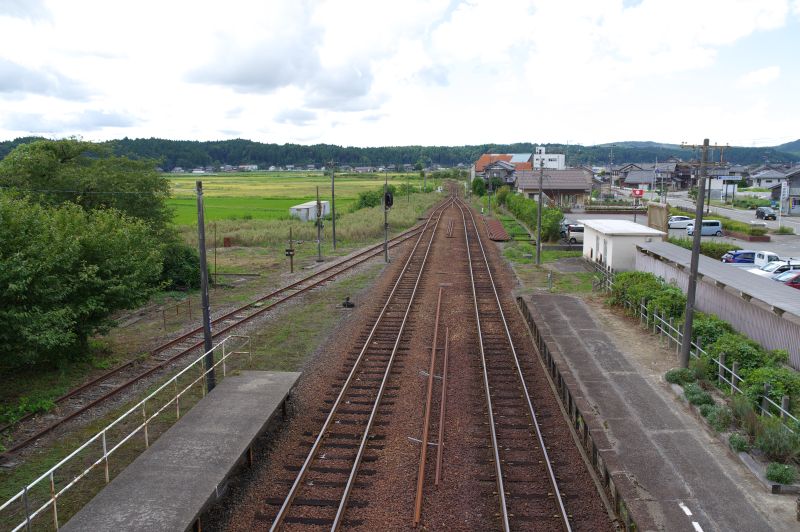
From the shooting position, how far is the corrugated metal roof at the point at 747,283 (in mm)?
16000

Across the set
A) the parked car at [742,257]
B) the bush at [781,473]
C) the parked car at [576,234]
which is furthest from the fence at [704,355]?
the parked car at [576,234]

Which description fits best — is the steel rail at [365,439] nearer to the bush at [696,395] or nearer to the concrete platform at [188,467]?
the concrete platform at [188,467]

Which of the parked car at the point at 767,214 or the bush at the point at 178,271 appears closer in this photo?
the bush at the point at 178,271

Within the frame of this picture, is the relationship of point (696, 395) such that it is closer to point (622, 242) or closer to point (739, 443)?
point (739, 443)

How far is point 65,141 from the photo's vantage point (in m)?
26.8

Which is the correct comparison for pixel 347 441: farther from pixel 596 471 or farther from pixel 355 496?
pixel 596 471

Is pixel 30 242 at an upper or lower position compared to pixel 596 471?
upper

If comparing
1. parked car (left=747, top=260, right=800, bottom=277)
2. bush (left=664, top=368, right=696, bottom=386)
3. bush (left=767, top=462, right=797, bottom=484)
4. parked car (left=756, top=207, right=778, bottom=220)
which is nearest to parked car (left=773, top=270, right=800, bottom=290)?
parked car (left=747, top=260, right=800, bottom=277)

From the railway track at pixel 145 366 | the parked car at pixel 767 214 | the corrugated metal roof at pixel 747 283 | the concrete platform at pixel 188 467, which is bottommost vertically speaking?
the railway track at pixel 145 366

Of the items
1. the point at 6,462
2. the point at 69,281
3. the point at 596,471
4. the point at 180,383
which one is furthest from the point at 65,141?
the point at 596,471

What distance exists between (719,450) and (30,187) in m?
25.0

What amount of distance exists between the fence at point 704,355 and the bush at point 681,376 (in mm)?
660

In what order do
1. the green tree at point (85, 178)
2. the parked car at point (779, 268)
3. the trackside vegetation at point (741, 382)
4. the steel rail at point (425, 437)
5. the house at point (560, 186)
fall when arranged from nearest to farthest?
the steel rail at point (425, 437), the trackside vegetation at point (741, 382), the green tree at point (85, 178), the parked car at point (779, 268), the house at point (560, 186)

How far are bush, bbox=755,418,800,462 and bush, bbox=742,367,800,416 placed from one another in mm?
1791
